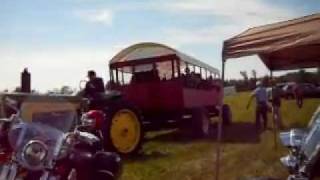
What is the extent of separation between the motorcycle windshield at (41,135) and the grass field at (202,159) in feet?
9.81

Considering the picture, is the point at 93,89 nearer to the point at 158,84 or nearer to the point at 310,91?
the point at 158,84

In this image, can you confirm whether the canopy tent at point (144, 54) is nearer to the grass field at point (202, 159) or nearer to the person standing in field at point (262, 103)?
the grass field at point (202, 159)

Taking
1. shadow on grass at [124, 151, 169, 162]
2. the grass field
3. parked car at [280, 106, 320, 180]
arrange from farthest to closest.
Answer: shadow on grass at [124, 151, 169, 162], the grass field, parked car at [280, 106, 320, 180]

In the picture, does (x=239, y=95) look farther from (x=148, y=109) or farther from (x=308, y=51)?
(x=308, y=51)

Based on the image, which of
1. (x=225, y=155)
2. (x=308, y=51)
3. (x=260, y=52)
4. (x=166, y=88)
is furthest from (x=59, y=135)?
(x=166, y=88)

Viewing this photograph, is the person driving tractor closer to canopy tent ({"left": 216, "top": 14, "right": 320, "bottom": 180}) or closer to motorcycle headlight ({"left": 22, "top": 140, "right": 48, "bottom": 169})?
canopy tent ({"left": 216, "top": 14, "right": 320, "bottom": 180})

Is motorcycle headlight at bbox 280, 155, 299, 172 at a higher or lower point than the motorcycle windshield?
lower

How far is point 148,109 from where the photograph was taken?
49.7ft

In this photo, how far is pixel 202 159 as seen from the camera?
10.6 meters

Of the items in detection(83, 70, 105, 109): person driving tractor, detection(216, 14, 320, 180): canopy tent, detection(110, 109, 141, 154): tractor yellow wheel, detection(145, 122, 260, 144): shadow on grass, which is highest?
detection(216, 14, 320, 180): canopy tent

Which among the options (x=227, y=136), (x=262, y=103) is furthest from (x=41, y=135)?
(x=262, y=103)

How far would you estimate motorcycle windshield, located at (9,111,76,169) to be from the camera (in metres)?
4.34

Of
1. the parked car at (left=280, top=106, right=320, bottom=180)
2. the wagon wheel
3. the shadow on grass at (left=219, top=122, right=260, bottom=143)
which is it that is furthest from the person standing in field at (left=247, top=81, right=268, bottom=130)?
the parked car at (left=280, top=106, right=320, bottom=180)

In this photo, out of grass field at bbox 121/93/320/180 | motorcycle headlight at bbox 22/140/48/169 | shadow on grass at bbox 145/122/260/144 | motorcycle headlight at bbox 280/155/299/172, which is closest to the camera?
motorcycle headlight at bbox 22/140/48/169
